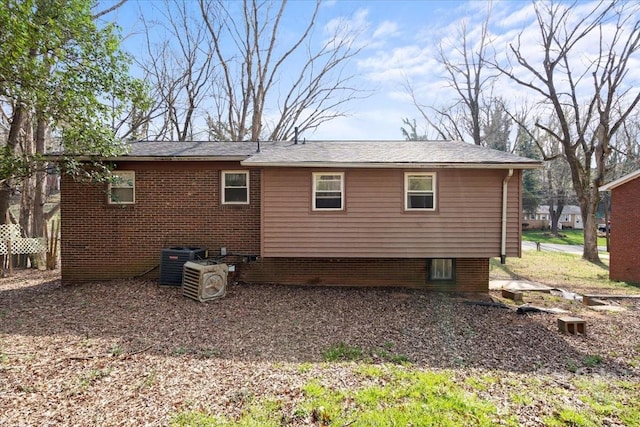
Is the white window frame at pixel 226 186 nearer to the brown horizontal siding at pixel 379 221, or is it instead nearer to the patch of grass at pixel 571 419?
the brown horizontal siding at pixel 379 221

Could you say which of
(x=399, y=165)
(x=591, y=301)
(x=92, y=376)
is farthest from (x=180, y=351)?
(x=591, y=301)

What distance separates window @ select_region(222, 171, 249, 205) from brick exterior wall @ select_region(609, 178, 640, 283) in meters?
13.5

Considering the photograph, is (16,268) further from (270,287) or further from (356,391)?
(356,391)

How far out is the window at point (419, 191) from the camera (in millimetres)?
8117

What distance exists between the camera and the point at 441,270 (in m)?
9.28

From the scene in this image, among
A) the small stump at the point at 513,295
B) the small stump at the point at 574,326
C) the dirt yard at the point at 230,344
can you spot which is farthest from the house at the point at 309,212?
the small stump at the point at 574,326

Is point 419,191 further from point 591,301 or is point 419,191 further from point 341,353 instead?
point 591,301

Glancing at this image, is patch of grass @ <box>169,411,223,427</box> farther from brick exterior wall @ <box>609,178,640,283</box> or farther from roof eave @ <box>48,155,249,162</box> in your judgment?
brick exterior wall @ <box>609,178,640,283</box>

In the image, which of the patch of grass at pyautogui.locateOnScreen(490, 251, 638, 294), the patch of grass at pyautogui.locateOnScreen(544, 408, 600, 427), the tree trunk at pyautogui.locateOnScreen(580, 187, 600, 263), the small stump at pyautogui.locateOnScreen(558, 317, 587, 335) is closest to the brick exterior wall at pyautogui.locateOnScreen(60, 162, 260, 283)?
the small stump at pyautogui.locateOnScreen(558, 317, 587, 335)

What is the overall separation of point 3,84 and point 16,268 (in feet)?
25.5

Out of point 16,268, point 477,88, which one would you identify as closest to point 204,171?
point 16,268

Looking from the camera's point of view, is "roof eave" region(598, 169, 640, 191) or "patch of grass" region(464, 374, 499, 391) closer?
"patch of grass" region(464, 374, 499, 391)

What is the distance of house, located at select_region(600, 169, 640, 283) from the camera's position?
12.2 meters

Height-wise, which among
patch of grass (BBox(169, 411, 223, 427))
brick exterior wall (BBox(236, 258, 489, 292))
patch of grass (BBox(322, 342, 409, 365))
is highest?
brick exterior wall (BBox(236, 258, 489, 292))
